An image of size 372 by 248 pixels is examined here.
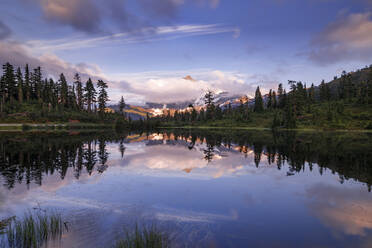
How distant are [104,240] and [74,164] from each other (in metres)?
17.4

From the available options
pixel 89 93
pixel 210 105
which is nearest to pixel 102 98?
pixel 89 93

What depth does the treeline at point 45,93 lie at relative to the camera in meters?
114

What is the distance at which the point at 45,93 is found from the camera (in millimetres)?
127188

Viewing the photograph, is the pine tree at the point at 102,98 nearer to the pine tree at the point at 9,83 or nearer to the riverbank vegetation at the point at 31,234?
the pine tree at the point at 9,83

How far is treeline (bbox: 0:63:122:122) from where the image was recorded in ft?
374

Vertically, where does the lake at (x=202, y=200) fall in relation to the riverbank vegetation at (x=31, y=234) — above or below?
below

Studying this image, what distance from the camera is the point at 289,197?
1541cm

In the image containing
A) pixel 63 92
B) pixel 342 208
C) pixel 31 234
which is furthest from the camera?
pixel 63 92

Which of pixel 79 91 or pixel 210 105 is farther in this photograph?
pixel 210 105

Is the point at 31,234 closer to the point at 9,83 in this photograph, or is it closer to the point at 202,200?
the point at 202,200

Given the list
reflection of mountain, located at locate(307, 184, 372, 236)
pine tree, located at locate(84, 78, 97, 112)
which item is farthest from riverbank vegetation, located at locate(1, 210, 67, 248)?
pine tree, located at locate(84, 78, 97, 112)

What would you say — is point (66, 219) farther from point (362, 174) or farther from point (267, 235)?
point (362, 174)

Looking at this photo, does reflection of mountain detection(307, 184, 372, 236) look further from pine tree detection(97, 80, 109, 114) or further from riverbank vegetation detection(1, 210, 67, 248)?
pine tree detection(97, 80, 109, 114)

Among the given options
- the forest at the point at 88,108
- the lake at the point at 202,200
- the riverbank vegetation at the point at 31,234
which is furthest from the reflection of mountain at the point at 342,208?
the forest at the point at 88,108
